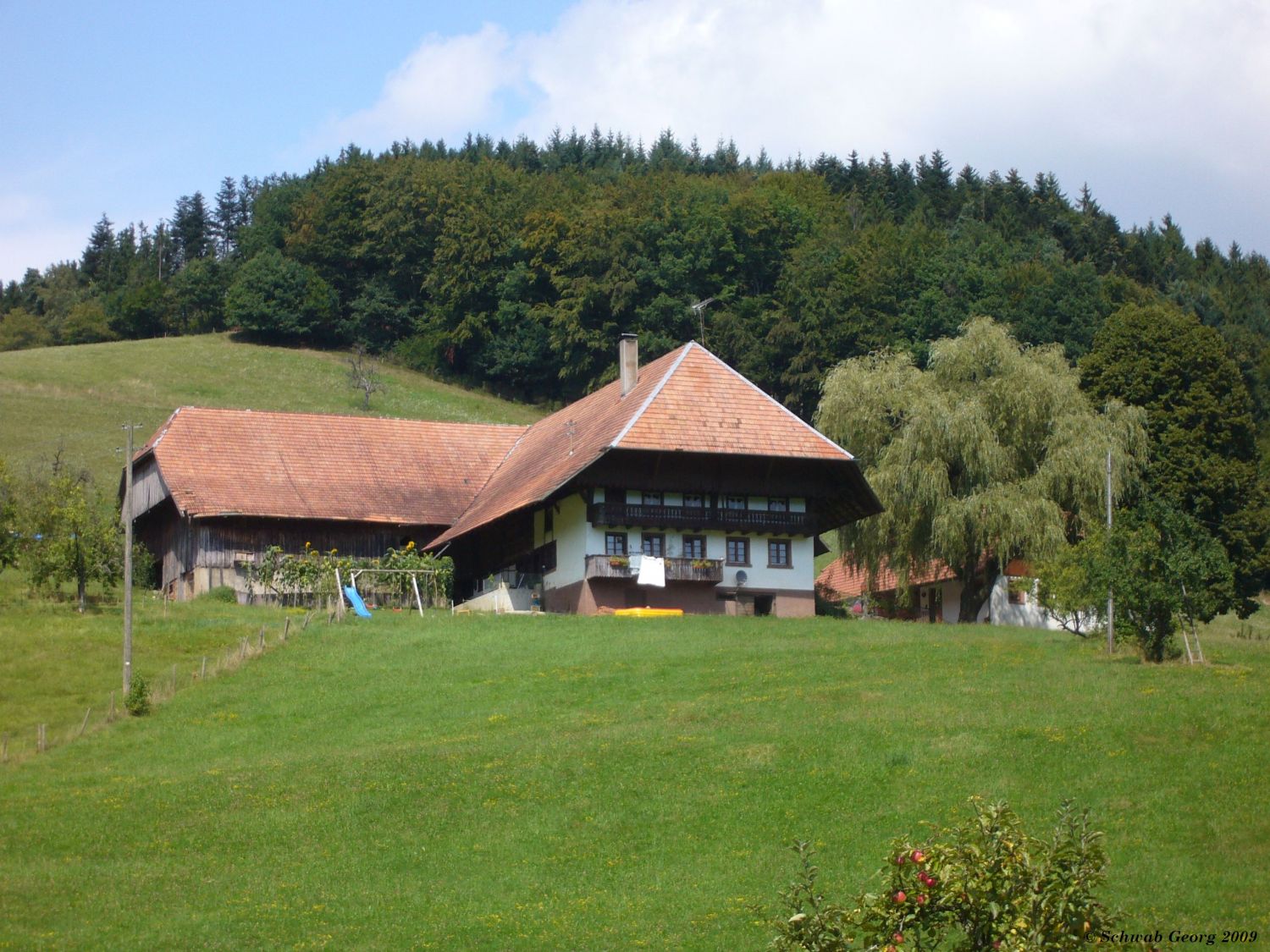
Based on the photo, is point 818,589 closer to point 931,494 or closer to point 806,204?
point 931,494

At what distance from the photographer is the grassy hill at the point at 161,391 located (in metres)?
84.8

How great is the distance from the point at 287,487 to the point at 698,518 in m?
16.6

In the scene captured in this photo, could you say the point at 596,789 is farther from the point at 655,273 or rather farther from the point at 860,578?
the point at 655,273

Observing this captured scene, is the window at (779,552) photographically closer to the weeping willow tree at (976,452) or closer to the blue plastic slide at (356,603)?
the weeping willow tree at (976,452)

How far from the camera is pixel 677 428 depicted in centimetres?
4981

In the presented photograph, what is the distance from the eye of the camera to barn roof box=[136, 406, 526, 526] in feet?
187

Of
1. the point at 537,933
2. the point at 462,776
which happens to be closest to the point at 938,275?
the point at 462,776

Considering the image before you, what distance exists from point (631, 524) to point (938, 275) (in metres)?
55.9

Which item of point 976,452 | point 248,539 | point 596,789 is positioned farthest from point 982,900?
point 248,539

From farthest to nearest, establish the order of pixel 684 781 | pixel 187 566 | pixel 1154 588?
pixel 187 566 < pixel 1154 588 < pixel 684 781

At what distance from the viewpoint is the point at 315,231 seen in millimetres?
123125

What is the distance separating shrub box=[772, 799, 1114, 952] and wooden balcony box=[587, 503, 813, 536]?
35.9 m

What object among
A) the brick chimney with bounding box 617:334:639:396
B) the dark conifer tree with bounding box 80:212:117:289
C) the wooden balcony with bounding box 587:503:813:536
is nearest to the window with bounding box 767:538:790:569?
the wooden balcony with bounding box 587:503:813:536

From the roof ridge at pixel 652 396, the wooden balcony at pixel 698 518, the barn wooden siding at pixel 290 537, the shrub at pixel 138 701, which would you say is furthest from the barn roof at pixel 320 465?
the shrub at pixel 138 701
